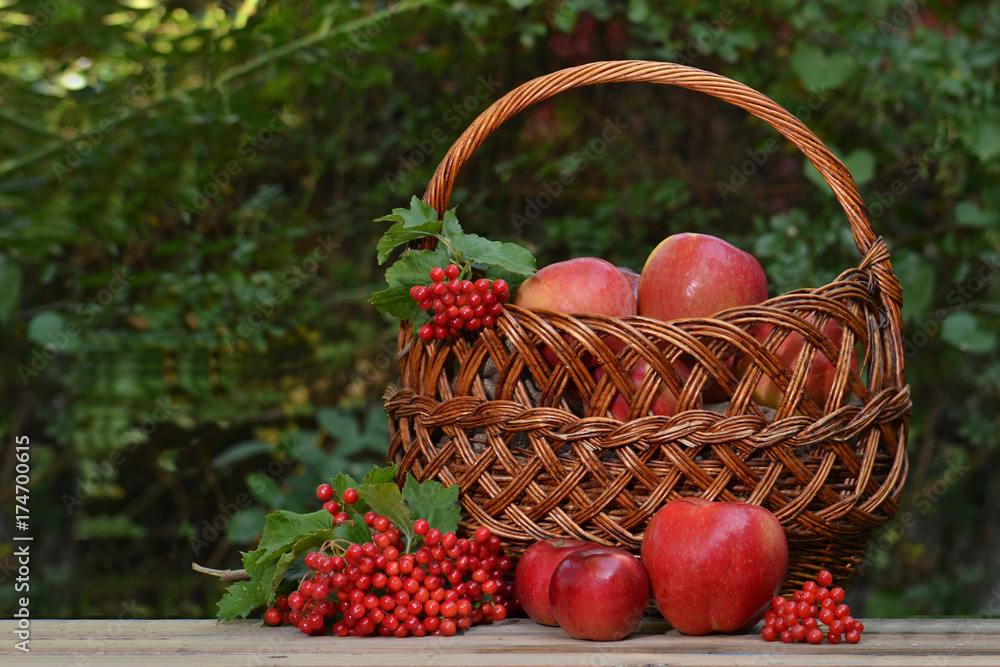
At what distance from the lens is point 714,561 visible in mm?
632

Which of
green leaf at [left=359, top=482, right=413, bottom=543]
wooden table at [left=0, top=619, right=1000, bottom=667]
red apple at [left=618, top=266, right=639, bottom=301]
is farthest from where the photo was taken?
red apple at [left=618, top=266, right=639, bottom=301]

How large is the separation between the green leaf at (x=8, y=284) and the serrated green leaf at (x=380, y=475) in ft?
3.40

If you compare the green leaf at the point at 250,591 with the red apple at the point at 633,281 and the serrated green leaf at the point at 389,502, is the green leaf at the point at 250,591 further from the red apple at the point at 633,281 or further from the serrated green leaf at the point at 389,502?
the red apple at the point at 633,281

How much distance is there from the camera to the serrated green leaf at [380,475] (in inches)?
30.6

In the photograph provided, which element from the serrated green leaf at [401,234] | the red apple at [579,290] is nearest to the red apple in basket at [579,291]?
the red apple at [579,290]

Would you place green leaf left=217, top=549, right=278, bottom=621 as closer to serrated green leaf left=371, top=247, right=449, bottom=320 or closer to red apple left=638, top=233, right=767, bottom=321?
serrated green leaf left=371, top=247, right=449, bottom=320

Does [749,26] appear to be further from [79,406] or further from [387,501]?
[79,406]

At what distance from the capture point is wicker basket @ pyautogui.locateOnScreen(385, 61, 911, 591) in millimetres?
680

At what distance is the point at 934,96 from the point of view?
1.40 metres

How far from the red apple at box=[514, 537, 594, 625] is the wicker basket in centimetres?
1

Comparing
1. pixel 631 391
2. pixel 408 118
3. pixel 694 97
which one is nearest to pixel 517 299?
pixel 631 391

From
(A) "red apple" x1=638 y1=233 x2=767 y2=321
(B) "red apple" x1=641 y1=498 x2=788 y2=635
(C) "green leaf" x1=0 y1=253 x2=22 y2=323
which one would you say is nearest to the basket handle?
(A) "red apple" x1=638 y1=233 x2=767 y2=321

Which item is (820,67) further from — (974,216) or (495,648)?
(495,648)

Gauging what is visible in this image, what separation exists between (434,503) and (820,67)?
1163 millimetres
